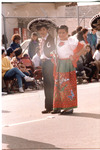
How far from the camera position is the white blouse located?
5.52 m

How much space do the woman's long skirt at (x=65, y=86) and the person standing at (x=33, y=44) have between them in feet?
1.14

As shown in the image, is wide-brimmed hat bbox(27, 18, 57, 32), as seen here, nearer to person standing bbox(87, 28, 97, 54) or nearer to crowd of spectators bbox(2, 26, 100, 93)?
crowd of spectators bbox(2, 26, 100, 93)

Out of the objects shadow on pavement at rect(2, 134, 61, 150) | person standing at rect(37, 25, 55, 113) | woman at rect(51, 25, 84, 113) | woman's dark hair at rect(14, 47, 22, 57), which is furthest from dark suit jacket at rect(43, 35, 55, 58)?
shadow on pavement at rect(2, 134, 61, 150)

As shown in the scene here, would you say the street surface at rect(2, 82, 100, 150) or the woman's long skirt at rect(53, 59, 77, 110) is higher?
the woman's long skirt at rect(53, 59, 77, 110)


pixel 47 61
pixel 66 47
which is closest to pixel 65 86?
pixel 66 47

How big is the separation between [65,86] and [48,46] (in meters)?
0.89

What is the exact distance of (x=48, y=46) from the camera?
534 cm

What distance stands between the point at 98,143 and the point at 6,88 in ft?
3.04

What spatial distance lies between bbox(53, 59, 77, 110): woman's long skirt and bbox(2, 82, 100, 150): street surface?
18 cm

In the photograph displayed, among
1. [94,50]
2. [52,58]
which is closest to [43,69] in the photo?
[52,58]

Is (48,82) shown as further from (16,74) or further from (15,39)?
(15,39)

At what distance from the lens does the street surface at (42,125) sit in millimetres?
5113

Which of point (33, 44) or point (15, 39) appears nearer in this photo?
point (15, 39)

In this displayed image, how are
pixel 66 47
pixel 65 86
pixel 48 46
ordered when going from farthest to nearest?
1. pixel 65 86
2. pixel 66 47
3. pixel 48 46
